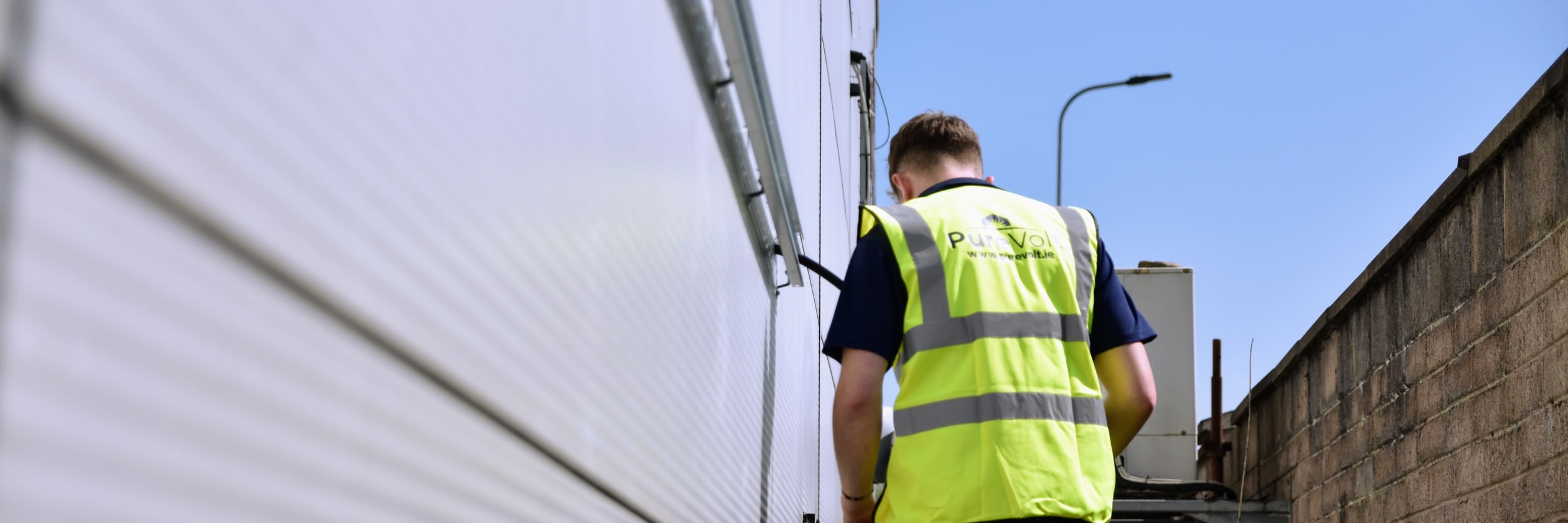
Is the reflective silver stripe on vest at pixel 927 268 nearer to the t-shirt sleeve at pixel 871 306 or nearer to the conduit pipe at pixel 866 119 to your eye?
the t-shirt sleeve at pixel 871 306

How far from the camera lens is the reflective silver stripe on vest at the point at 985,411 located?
7.75ft

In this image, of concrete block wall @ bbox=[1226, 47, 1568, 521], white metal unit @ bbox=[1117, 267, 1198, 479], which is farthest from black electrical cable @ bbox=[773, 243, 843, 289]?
white metal unit @ bbox=[1117, 267, 1198, 479]

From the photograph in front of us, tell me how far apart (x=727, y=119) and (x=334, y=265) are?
5.49 ft

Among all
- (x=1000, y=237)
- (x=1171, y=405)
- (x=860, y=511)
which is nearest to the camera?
(x=1000, y=237)

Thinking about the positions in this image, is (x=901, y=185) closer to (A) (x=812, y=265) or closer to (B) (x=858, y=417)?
(A) (x=812, y=265)

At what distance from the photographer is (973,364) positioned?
2.40 m

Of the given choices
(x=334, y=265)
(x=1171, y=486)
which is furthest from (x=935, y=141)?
(x=1171, y=486)

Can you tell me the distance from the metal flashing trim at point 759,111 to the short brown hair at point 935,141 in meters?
0.31

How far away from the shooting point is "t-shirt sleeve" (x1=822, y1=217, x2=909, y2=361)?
2.45 meters

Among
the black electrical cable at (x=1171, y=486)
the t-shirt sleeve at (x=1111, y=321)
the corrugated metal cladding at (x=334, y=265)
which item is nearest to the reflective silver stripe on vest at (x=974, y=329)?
the t-shirt sleeve at (x=1111, y=321)

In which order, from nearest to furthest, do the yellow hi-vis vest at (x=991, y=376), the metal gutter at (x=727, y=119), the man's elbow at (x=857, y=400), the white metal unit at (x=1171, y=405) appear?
the metal gutter at (x=727, y=119) < the yellow hi-vis vest at (x=991, y=376) < the man's elbow at (x=857, y=400) < the white metal unit at (x=1171, y=405)

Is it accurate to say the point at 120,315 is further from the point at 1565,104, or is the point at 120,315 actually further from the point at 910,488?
the point at 1565,104

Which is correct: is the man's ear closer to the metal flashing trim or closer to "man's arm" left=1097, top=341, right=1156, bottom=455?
the metal flashing trim

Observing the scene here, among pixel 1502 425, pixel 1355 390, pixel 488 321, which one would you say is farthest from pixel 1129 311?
pixel 1355 390
